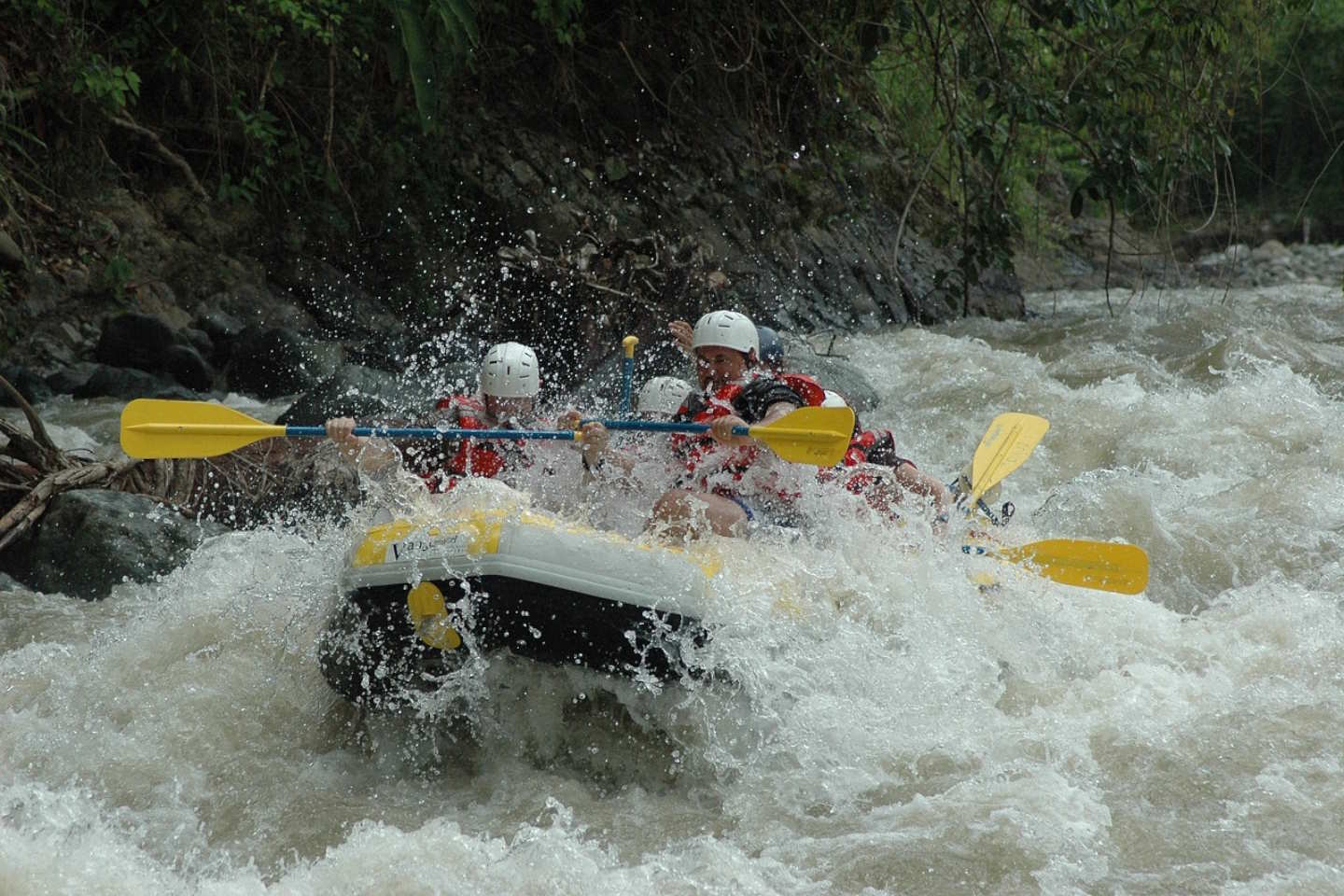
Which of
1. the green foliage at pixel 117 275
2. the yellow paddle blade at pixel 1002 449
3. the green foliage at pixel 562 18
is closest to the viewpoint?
the yellow paddle blade at pixel 1002 449

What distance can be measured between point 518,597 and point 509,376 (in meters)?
1.38

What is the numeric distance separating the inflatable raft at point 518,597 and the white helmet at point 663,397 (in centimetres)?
156

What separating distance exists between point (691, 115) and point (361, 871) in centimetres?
869

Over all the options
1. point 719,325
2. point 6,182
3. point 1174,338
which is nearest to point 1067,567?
point 719,325

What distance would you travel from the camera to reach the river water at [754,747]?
128 inches

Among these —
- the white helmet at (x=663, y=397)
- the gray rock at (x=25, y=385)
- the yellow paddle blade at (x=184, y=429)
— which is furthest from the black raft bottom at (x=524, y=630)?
the gray rock at (x=25, y=385)

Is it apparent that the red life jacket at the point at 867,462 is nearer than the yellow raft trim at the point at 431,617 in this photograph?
No

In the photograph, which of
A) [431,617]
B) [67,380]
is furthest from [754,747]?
[67,380]

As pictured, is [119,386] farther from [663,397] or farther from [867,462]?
[867,462]

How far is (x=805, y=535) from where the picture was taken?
450cm

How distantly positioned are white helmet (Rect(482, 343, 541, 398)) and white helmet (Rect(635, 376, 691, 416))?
617 mm

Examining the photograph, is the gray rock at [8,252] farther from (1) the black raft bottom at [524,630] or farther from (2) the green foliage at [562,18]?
(1) the black raft bottom at [524,630]

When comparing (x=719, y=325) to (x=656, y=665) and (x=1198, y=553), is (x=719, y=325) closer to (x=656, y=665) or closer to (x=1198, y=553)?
(x=656, y=665)

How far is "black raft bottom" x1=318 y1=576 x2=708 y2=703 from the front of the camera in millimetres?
3721
